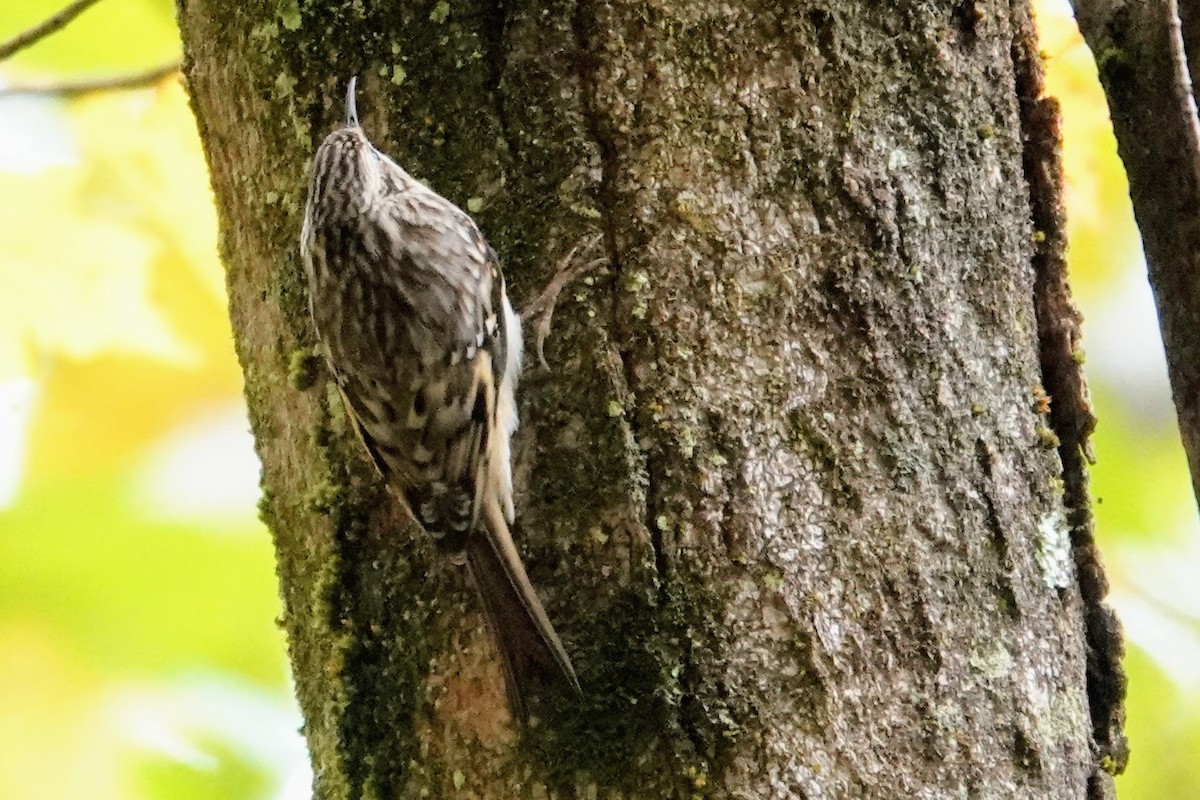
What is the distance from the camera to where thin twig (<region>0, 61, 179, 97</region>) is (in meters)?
2.20

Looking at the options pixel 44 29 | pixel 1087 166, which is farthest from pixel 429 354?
pixel 1087 166

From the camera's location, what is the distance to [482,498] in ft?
5.07

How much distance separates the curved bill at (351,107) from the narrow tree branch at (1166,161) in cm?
92

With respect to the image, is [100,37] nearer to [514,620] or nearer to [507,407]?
[507,407]

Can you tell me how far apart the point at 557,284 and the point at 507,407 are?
0.65ft

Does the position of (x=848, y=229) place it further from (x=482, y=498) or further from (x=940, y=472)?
(x=482, y=498)

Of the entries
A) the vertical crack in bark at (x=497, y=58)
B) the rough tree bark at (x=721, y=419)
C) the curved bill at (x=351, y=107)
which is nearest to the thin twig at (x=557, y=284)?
the rough tree bark at (x=721, y=419)

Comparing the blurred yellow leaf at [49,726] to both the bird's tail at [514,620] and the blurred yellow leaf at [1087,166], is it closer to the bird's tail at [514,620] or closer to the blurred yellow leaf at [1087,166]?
the bird's tail at [514,620]

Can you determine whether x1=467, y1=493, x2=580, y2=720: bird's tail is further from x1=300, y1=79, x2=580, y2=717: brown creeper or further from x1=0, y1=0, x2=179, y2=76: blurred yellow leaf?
x1=0, y1=0, x2=179, y2=76: blurred yellow leaf

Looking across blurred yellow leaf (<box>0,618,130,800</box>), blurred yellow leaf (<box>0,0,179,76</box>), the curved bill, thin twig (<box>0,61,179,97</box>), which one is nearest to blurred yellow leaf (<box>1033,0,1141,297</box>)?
the curved bill

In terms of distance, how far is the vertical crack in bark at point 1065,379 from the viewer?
5.01ft

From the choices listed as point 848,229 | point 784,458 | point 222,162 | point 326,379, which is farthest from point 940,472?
point 222,162

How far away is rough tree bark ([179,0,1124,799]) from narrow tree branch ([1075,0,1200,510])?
0.15 m

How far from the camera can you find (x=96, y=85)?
2.23m
